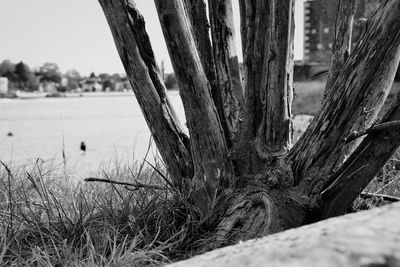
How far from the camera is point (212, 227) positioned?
1275 mm

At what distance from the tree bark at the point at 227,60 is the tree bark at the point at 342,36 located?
1.05 ft

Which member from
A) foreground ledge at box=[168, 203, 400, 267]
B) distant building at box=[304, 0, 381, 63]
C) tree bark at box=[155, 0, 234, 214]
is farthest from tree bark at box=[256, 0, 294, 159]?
distant building at box=[304, 0, 381, 63]

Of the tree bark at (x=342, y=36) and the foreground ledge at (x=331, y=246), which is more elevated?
the tree bark at (x=342, y=36)

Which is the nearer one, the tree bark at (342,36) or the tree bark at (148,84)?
the tree bark at (148,84)

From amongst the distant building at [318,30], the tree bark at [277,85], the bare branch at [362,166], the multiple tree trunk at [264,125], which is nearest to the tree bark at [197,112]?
the multiple tree trunk at [264,125]

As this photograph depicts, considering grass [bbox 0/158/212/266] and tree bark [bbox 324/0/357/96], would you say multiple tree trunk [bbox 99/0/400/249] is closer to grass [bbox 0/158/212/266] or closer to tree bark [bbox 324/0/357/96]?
grass [bbox 0/158/212/266]

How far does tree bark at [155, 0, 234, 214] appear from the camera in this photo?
121 centimetres

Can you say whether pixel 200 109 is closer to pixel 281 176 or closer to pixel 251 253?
pixel 281 176

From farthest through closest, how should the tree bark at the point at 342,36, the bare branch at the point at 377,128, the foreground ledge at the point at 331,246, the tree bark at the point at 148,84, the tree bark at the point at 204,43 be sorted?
1. the tree bark at the point at 342,36
2. the tree bark at the point at 204,43
3. the tree bark at the point at 148,84
4. the bare branch at the point at 377,128
5. the foreground ledge at the point at 331,246

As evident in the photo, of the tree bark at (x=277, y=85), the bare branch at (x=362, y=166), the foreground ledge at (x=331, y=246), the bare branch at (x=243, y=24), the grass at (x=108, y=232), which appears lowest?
the grass at (x=108, y=232)

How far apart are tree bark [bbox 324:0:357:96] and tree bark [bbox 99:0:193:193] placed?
550 mm

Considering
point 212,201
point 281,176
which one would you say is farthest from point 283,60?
point 212,201

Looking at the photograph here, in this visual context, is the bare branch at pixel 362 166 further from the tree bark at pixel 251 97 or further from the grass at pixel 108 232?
the grass at pixel 108 232

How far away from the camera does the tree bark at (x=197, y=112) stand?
121 cm
